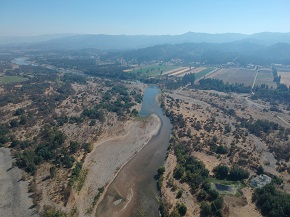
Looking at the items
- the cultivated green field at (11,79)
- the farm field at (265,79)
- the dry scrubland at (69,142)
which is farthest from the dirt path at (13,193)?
the farm field at (265,79)

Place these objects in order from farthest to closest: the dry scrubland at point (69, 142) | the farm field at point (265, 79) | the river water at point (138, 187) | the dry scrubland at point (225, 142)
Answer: the farm field at point (265, 79), the dry scrubland at point (225, 142), the dry scrubland at point (69, 142), the river water at point (138, 187)

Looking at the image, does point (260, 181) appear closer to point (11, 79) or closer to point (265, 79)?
point (265, 79)

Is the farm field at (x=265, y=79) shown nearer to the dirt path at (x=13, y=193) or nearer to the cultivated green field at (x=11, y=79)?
the cultivated green field at (x=11, y=79)

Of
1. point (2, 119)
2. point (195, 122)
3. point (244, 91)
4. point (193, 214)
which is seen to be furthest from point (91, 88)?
point (193, 214)

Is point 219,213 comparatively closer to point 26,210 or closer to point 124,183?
point 124,183

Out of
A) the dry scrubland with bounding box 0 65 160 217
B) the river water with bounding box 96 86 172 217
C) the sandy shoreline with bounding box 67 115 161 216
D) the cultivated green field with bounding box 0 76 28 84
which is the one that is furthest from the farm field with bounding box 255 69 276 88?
the cultivated green field with bounding box 0 76 28 84
